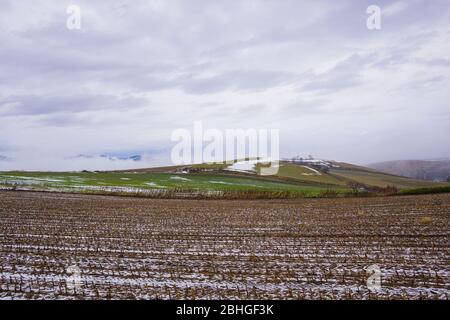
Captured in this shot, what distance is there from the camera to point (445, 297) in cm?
1045

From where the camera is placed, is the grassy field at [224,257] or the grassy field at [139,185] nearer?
the grassy field at [224,257]

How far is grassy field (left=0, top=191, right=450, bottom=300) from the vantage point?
11.4 m

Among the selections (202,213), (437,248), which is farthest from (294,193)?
(437,248)

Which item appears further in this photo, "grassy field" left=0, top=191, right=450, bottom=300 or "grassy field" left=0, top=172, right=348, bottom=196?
"grassy field" left=0, top=172, right=348, bottom=196

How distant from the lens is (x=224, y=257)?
1548cm


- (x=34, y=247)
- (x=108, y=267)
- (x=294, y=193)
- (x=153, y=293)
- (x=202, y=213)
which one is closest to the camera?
(x=153, y=293)

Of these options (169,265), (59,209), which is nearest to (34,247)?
(169,265)

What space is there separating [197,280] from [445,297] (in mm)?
7710

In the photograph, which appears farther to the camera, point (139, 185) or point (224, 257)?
point (139, 185)

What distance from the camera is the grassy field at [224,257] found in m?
11.4

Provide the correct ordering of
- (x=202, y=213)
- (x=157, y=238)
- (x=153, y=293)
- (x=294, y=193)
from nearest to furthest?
(x=153, y=293) → (x=157, y=238) → (x=202, y=213) → (x=294, y=193)
